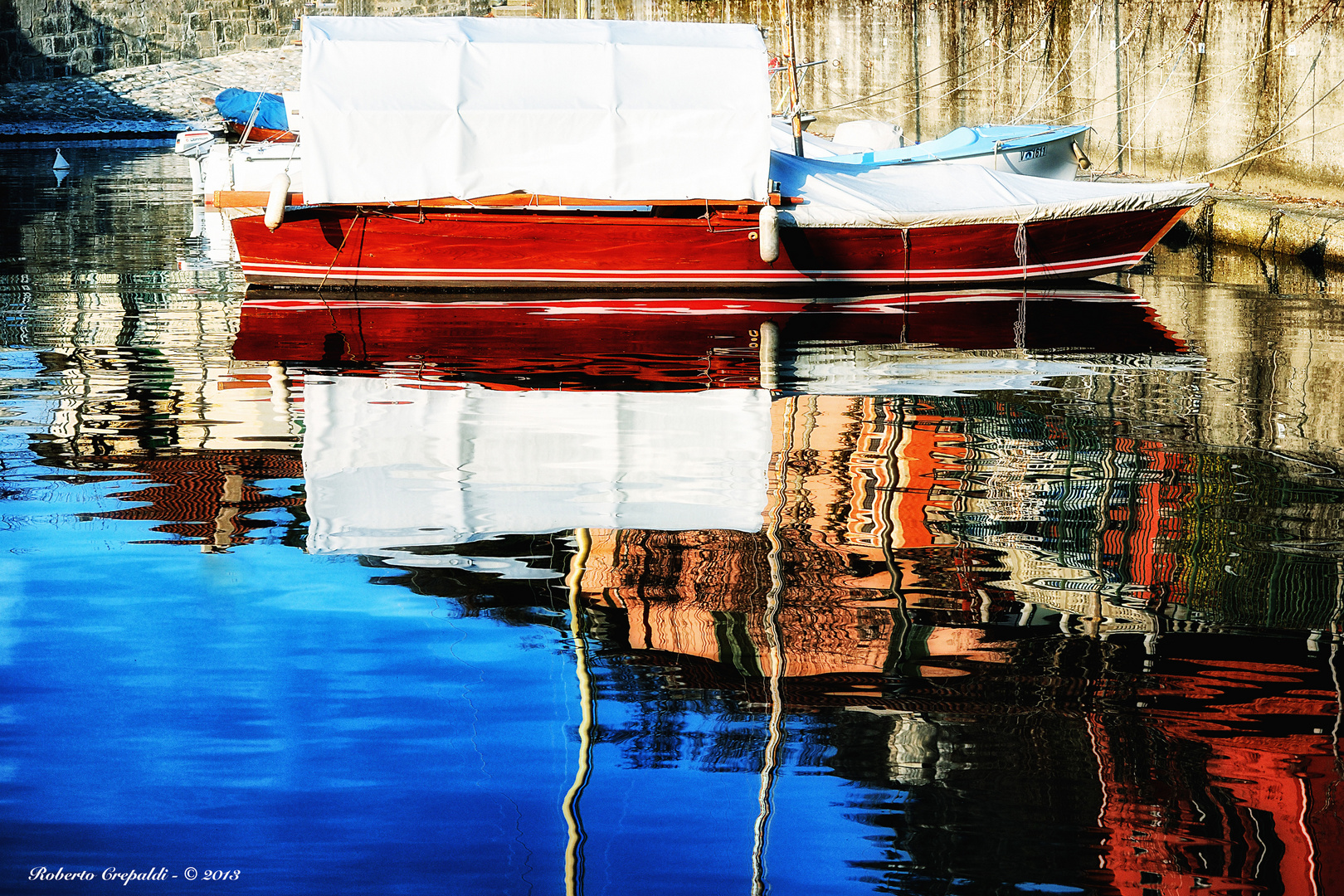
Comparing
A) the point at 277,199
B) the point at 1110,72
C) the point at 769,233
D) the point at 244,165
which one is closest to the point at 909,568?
the point at 769,233

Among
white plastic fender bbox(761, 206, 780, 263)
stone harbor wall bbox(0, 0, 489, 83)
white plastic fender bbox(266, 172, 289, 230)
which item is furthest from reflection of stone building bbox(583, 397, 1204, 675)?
stone harbor wall bbox(0, 0, 489, 83)

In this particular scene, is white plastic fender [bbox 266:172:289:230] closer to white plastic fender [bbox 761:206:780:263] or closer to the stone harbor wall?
white plastic fender [bbox 761:206:780:263]

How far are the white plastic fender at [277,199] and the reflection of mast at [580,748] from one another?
8.37m

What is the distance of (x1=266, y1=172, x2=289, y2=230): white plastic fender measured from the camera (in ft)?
43.3

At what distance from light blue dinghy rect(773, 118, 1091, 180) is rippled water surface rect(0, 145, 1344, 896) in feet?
27.2

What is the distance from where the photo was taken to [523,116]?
13.0 m

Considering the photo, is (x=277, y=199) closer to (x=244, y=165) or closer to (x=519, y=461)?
(x=244, y=165)

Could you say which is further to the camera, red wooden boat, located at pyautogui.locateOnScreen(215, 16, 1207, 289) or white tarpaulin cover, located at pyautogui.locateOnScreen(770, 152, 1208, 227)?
white tarpaulin cover, located at pyautogui.locateOnScreen(770, 152, 1208, 227)

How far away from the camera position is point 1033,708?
15.2 feet

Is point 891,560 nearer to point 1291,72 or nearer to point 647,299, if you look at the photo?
point 647,299

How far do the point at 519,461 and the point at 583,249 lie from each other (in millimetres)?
6340

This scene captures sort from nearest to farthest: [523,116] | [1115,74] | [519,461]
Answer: [519,461]
[523,116]
[1115,74]

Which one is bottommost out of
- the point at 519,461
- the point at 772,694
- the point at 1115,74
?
the point at 772,694

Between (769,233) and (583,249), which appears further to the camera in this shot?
(583,249)
